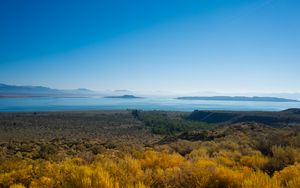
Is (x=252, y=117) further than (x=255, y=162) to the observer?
Yes

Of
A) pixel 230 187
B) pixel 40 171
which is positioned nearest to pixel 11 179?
pixel 40 171

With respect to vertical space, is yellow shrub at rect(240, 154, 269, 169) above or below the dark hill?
above

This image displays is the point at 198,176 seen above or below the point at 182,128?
above

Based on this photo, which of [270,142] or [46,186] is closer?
[46,186]

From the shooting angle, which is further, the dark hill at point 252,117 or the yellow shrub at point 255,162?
the dark hill at point 252,117

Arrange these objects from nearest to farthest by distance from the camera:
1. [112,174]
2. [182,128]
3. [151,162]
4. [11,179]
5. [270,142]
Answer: [112,174], [11,179], [151,162], [270,142], [182,128]

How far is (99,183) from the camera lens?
15.4 ft

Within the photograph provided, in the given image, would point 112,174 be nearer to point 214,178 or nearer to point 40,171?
point 214,178

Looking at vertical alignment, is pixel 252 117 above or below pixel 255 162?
below

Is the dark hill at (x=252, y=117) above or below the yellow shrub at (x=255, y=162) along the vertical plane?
below

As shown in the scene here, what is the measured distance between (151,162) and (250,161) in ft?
9.92

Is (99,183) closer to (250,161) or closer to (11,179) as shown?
(11,179)

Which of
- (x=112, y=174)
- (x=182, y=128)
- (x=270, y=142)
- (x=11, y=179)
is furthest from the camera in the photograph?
(x=182, y=128)

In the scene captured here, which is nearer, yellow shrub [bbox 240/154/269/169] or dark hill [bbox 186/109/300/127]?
yellow shrub [bbox 240/154/269/169]
